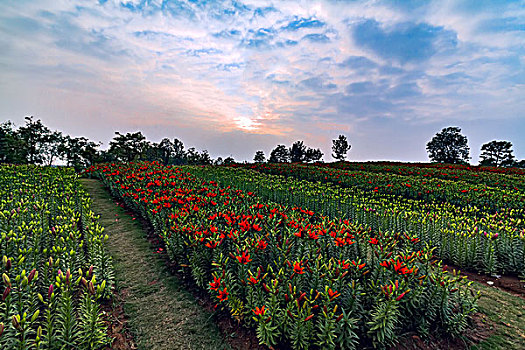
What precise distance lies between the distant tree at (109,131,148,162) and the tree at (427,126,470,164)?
56401mm

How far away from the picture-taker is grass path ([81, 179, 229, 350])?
2855 millimetres

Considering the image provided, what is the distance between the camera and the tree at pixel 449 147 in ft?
167

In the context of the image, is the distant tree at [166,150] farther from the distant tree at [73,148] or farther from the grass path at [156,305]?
the grass path at [156,305]

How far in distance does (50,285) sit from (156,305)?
57.0 inches

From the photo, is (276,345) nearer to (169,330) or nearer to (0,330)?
(169,330)

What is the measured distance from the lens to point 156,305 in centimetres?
347

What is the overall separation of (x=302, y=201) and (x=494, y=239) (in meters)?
4.90

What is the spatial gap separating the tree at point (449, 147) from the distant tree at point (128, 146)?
2221 inches

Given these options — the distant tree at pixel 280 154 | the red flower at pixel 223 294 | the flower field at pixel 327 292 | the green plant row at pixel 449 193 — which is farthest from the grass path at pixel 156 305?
the distant tree at pixel 280 154

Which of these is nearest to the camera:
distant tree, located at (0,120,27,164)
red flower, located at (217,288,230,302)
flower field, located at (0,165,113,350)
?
flower field, located at (0,165,113,350)

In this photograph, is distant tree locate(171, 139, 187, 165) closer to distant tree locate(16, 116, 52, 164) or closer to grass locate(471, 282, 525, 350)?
distant tree locate(16, 116, 52, 164)

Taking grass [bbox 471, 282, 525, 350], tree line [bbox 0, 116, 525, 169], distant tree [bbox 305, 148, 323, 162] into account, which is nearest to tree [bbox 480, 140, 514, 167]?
tree line [bbox 0, 116, 525, 169]

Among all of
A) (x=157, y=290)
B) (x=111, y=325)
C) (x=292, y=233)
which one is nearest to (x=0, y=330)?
(x=111, y=325)

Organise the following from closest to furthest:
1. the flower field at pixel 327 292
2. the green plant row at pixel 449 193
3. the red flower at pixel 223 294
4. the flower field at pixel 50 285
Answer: the flower field at pixel 50 285 < the flower field at pixel 327 292 < the red flower at pixel 223 294 < the green plant row at pixel 449 193
